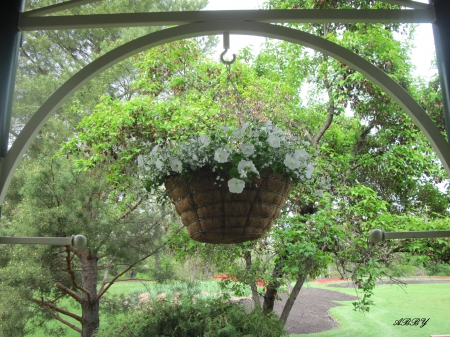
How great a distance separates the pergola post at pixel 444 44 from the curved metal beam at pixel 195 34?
0.28ft

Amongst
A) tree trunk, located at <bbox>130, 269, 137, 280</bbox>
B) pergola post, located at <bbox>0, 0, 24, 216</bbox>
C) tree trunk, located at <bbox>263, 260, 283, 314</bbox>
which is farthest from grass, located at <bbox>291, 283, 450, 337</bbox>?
pergola post, located at <bbox>0, 0, 24, 216</bbox>

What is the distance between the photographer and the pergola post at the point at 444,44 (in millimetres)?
1040

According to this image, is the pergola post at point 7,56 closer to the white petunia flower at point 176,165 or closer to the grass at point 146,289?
the white petunia flower at point 176,165

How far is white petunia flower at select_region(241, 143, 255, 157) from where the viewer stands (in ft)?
3.74

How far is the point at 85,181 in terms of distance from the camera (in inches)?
106

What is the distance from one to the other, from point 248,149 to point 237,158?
0.05 metres

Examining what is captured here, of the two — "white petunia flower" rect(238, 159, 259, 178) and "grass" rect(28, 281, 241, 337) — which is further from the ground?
"white petunia flower" rect(238, 159, 259, 178)

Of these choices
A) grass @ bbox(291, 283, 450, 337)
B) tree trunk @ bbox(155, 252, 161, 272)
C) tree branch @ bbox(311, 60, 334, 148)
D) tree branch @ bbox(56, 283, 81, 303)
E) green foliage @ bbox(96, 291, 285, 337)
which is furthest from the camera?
tree branch @ bbox(311, 60, 334, 148)

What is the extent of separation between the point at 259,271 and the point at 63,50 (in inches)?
82.2

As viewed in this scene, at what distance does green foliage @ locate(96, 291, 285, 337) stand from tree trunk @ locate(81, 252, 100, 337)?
302mm

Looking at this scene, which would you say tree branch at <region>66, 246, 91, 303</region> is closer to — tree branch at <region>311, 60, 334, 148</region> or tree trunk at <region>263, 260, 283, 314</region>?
tree trunk at <region>263, 260, 283, 314</region>

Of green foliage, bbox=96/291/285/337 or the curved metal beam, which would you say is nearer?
the curved metal beam

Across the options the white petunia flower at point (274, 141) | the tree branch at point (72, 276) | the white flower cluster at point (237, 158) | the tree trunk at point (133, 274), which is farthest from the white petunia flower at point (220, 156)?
the tree trunk at point (133, 274)

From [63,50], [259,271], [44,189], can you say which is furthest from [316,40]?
[63,50]
